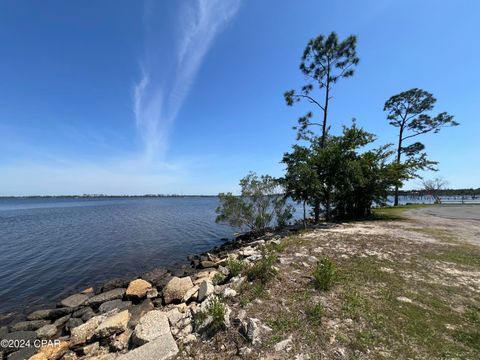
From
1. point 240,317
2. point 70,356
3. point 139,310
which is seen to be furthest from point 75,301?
point 240,317

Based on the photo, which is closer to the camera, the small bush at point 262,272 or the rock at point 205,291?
the small bush at point 262,272

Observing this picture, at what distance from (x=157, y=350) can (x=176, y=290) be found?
3.82 metres

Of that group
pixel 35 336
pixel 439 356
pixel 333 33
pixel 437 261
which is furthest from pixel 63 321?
pixel 333 33

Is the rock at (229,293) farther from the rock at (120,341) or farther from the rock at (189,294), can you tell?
the rock at (120,341)

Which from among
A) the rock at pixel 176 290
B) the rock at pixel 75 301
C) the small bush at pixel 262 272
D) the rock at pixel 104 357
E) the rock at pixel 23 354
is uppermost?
the small bush at pixel 262 272

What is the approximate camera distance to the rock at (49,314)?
834 cm

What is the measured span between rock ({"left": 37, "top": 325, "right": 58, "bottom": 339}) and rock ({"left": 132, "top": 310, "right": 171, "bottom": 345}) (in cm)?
421

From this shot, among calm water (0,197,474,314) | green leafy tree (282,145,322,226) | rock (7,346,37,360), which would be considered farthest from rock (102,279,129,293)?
green leafy tree (282,145,322,226)

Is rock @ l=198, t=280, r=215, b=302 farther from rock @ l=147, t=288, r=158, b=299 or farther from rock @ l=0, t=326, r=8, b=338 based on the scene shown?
rock @ l=0, t=326, r=8, b=338

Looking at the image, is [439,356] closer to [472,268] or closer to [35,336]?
[472,268]

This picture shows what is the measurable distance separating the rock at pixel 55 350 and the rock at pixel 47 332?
3.61 feet

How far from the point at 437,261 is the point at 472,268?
812mm

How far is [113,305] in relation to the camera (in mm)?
8562

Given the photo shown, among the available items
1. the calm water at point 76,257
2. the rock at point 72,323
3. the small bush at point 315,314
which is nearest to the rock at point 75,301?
the calm water at point 76,257
